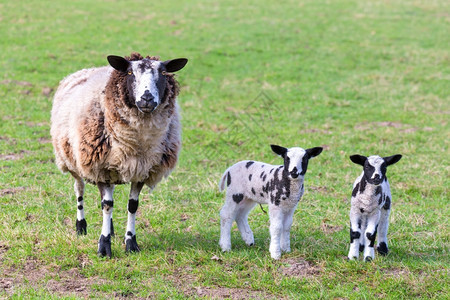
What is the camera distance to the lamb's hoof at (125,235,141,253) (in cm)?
700

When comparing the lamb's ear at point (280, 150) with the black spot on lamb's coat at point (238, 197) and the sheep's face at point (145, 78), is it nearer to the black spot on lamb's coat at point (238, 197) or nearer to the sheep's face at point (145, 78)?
the black spot on lamb's coat at point (238, 197)

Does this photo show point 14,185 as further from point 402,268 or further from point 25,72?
point 25,72

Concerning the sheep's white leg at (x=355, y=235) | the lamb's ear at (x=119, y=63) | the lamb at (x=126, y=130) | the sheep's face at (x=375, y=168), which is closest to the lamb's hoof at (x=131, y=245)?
the lamb at (x=126, y=130)

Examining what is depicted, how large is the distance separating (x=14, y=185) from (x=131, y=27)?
1485cm

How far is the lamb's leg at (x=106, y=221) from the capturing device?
683 cm

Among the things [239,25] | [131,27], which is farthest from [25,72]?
[239,25]

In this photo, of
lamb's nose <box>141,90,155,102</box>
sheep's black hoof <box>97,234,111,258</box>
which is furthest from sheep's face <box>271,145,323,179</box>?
sheep's black hoof <box>97,234,111,258</box>

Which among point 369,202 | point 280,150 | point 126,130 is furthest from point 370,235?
point 126,130

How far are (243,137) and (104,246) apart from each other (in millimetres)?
6552

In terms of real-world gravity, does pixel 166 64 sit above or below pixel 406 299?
above

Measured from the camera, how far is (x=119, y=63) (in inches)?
264

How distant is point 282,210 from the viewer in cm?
652

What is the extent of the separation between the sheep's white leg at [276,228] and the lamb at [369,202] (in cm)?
79

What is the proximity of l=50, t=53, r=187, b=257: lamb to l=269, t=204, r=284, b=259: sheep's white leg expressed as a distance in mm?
1520
